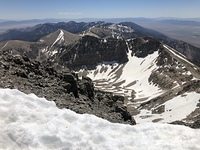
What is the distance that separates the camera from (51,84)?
108 ft

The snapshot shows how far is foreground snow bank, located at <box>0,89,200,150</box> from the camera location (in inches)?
710

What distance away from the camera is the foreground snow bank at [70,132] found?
18031 mm

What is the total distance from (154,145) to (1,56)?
2416cm

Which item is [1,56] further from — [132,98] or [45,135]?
[132,98]

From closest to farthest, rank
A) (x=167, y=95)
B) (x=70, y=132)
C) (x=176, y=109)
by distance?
(x=70, y=132), (x=176, y=109), (x=167, y=95)

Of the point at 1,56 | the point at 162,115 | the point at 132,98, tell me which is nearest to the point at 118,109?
the point at 1,56

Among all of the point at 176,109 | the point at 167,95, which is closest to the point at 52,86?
the point at 176,109

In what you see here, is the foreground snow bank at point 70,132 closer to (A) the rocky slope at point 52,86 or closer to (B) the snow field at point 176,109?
(A) the rocky slope at point 52,86

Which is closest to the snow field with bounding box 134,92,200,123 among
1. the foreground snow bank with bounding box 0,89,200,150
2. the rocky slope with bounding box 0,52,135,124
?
the rocky slope with bounding box 0,52,135,124

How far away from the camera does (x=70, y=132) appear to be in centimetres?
1906

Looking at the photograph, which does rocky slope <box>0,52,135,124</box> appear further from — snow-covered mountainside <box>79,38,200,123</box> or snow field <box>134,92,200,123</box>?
snow field <box>134,92,200,123</box>

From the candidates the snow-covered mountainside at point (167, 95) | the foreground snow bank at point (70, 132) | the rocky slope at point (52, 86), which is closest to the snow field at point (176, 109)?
the snow-covered mountainside at point (167, 95)

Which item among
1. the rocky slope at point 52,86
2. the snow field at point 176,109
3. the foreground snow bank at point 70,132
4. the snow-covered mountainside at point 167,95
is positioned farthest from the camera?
the snow-covered mountainside at point 167,95

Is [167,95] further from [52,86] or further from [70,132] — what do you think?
[70,132]
